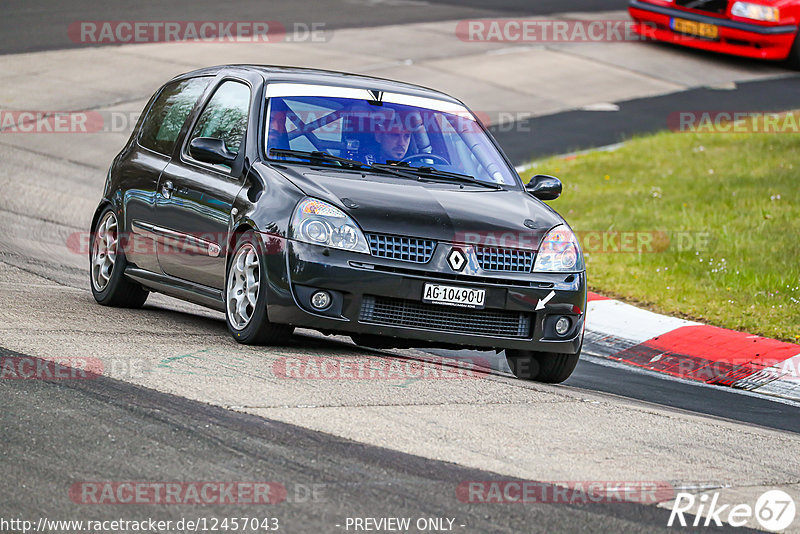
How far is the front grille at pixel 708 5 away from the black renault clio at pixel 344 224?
580 inches

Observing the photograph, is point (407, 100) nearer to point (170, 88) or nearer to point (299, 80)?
point (299, 80)

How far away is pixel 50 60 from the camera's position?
21.0 m

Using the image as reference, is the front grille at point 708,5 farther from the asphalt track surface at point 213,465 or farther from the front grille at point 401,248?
the asphalt track surface at point 213,465

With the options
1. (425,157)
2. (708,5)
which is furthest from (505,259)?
(708,5)

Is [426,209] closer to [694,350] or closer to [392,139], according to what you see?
[392,139]

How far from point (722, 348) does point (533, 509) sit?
515cm

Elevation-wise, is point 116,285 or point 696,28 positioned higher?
point 696,28

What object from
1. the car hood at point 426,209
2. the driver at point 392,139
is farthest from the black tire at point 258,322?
the driver at point 392,139

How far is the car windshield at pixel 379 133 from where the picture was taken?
8258 millimetres

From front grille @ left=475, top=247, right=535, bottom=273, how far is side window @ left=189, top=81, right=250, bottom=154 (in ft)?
5.77

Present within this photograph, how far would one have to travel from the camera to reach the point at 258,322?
297 inches

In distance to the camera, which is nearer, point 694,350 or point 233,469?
point 233,469

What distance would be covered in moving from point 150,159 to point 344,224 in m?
2.37

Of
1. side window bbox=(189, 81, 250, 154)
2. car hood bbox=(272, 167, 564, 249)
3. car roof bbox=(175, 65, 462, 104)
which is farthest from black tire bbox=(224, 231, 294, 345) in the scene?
car roof bbox=(175, 65, 462, 104)
